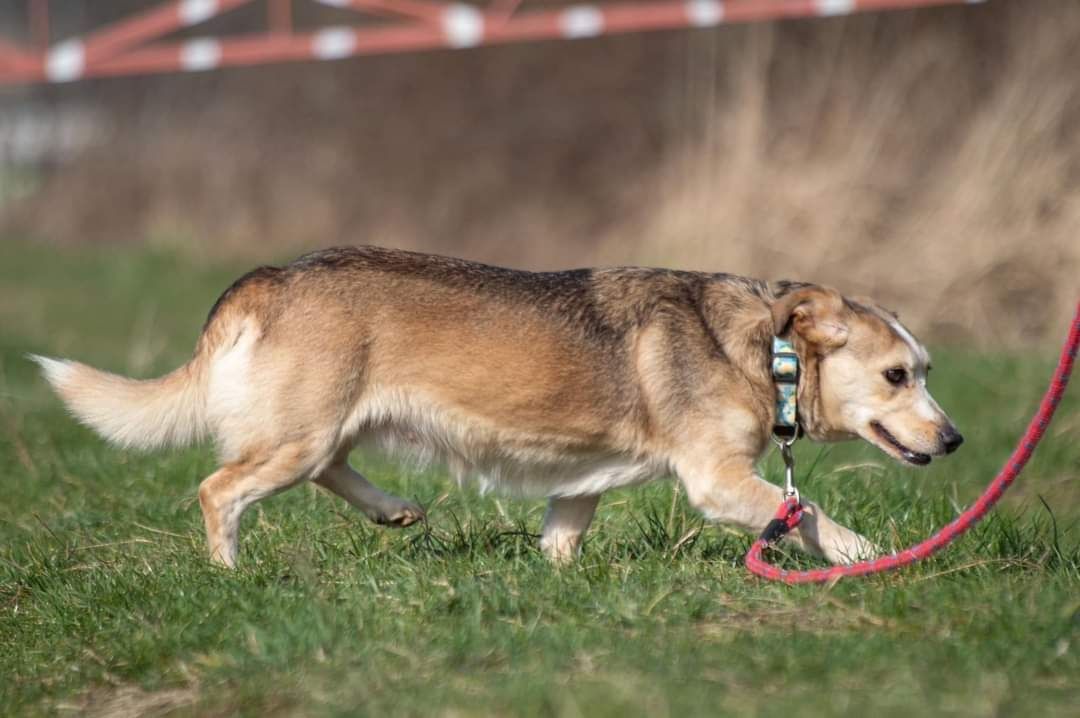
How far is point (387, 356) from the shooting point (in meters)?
5.07

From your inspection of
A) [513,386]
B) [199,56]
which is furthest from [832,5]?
[513,386]

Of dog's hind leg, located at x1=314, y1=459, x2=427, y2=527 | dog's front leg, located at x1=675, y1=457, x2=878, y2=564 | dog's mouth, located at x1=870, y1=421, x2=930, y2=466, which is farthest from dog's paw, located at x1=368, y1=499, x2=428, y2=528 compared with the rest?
dog's mouth, located at x1=870, y1=421, x2=930, y2=466

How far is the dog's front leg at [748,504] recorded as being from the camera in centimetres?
493

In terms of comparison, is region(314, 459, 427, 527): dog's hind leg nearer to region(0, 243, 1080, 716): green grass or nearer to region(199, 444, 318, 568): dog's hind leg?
region(0, 243, 1080, 716): green grass

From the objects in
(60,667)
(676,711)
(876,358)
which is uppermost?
(876,358)

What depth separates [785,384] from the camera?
5125mm

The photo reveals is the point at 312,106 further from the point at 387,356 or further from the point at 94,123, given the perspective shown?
the point at 387,356

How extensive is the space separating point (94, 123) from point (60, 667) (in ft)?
57.8

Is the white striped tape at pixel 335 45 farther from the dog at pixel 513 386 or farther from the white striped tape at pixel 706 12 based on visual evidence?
the dog at pixel 513 386

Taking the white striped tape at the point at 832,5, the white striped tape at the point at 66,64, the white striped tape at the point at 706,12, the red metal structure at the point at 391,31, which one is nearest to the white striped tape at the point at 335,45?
the red metal structure at the point at 391,31

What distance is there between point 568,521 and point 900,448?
46.4 inches

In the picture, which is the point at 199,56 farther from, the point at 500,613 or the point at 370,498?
the point at 500,613

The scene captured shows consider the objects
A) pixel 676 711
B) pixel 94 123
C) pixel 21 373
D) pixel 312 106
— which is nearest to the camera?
pixel 676 711

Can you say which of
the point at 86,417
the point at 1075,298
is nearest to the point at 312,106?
the point at 1075,298
